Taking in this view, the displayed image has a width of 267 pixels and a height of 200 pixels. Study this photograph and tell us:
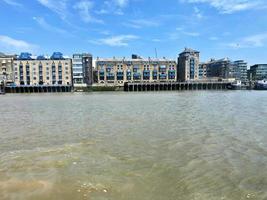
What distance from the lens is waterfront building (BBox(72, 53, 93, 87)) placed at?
158 metres

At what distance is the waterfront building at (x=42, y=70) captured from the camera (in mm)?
153500

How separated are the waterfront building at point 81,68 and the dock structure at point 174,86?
2334 centimetres

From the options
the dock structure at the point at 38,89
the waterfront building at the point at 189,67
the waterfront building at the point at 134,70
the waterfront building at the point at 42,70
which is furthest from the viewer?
the waterfront building at the point at 189,67

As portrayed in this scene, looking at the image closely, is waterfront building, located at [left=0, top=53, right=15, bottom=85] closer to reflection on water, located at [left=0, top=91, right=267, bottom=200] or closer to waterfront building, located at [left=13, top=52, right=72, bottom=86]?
waterfront building, located at [left=13, top=52, right=72, bottom=86]

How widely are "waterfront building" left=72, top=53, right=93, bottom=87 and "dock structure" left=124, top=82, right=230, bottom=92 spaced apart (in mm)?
23342

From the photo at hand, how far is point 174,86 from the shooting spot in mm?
155250

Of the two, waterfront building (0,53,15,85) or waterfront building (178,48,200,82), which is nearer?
waterfront building (0,53,15,85)

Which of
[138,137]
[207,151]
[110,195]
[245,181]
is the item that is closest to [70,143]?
[138,137]

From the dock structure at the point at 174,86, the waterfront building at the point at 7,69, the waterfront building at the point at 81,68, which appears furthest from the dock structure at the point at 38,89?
→ the dock structure at the point at 174,86

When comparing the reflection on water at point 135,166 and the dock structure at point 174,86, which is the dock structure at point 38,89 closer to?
the dock structure at point 174,86

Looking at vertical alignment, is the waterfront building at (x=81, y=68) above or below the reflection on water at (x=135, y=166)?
above

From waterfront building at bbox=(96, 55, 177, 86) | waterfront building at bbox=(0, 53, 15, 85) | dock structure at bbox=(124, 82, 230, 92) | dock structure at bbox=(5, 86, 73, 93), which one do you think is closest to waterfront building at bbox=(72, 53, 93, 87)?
waterfront building at bbox=(96, 55, 177, 86)

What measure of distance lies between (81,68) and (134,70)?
31.4 meters

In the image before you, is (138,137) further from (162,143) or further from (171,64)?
(171,64)
